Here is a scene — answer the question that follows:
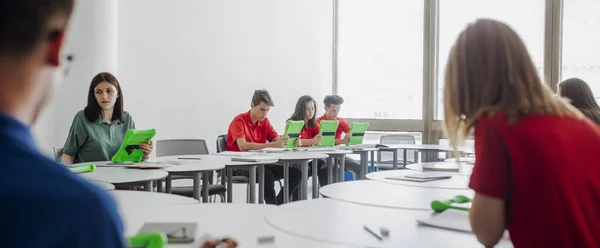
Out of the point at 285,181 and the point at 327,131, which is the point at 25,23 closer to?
the point at 285,181

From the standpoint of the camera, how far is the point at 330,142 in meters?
5.48

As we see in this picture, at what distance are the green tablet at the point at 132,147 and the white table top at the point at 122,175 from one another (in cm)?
23

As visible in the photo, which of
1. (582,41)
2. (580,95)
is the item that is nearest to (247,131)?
(580,95)

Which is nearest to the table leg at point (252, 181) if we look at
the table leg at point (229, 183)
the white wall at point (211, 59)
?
the table leg at point (229, 183)

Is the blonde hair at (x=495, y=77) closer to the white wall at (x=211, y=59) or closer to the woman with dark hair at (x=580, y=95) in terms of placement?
the woman with dark hair at (x=580, y=95)

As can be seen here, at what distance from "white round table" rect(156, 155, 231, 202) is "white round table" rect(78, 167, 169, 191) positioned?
7.5 inches

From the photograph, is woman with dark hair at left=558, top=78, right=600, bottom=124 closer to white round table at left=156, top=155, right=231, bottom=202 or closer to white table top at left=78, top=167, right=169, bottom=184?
white round table at left=156, top=155, right=231, bottom=202

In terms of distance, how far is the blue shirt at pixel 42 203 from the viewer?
42 centimetres

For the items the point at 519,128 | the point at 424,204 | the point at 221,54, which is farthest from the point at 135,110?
the point at 519,128

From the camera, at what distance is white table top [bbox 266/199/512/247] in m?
1.36

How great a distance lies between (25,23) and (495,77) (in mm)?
1072

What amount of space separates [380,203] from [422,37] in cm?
569

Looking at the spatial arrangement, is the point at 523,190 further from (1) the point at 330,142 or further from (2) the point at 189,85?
(2) the point at 189,85

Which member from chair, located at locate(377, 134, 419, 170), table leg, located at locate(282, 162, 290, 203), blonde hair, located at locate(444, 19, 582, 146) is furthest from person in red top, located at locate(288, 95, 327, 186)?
blonde hair, located at locate(444, 19, 582, 146)
